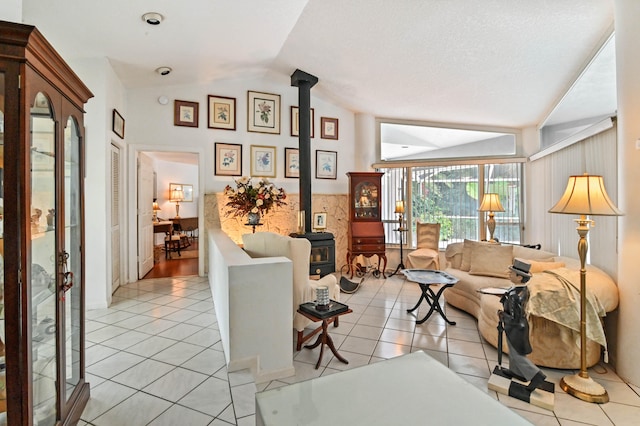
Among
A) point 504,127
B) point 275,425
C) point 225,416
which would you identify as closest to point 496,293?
point 225,416

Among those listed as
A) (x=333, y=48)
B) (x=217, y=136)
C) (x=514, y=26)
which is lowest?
(x=217, y=136)

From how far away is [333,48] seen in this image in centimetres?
400

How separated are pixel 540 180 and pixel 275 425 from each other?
17.9 feet

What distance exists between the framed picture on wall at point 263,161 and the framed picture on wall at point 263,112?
1.03 feet

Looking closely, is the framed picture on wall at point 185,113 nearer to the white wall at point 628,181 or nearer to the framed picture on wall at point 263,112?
the framed picture on wall at point 263,112

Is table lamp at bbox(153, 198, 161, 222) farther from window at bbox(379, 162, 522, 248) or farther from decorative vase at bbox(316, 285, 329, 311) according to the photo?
decorative vase at bbox(316, 285, 329, 311)

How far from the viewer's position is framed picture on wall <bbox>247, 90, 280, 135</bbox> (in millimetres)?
5477

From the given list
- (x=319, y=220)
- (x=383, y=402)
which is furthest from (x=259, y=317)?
(x=319, y=220)

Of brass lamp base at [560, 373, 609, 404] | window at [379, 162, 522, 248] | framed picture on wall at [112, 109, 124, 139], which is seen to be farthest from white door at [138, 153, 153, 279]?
brass lamp base at [560, 373, 609, 404]

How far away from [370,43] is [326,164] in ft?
8.77

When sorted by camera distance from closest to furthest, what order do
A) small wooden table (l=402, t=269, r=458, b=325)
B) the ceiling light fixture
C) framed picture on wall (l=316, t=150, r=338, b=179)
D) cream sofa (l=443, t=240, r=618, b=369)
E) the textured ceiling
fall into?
cream sofa (l=443, t=240, r=618, b=369) < the textured ceiling < small wooden table (l=402, t=269, r=458, b=325) < the ceiling light fixture < framed picture on wall (l=316, t=150, r=338, b=179)

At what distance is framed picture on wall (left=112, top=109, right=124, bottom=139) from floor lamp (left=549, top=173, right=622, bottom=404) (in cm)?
475

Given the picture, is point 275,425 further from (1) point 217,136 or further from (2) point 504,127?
(2) point 504,127

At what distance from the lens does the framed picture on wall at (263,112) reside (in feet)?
18.0
